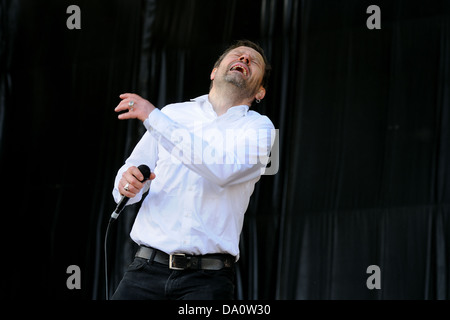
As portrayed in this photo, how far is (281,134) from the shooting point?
3449 mm

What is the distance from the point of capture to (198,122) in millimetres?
2250

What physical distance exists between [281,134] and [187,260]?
62.9 inches

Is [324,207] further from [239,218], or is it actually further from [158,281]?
[158,281]

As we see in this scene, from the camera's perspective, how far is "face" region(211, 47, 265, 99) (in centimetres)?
233

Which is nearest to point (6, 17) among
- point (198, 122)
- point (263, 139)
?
point (198, 122)

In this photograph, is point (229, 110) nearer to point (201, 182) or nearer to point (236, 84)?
point (236, 84)

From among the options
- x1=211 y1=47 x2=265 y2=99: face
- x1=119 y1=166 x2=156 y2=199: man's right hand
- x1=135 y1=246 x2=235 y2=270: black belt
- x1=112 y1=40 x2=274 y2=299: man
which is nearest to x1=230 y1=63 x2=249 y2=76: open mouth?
x1=211 y1=47 x2=265 y2=99: face

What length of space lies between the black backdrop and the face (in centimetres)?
98

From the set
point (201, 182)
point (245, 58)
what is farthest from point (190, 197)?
point (245, 58)

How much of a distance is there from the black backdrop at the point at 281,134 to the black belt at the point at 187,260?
1.37 meters

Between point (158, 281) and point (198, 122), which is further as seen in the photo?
point (198, 122)

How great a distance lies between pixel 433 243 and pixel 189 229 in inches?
61.7

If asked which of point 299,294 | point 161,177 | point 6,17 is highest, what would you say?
point 6,17

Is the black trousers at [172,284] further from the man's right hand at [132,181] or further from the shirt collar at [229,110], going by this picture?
the shirt collar at [229,110]
